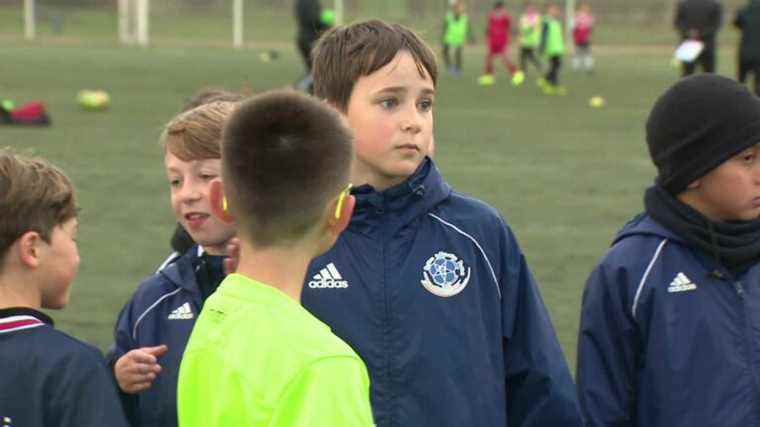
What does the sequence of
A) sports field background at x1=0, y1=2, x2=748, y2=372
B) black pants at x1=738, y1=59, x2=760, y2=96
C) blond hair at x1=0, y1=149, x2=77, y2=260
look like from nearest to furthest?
1. blond hair at x1=0, y1=149, x2=77, y2=260
2. sports field background at x1=0, y1=2, x2=748, y2=372
3. black pants at x1=738, y1=59, x2=760, y2=96

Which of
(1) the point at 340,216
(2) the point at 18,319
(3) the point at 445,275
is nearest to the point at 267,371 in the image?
(1) the point at 340,216

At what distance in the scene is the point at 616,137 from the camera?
18.9 meters

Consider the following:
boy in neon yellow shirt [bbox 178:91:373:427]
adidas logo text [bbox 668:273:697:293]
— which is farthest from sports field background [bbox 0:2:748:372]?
boy in neon yellow shirt [bbox 178:91:373:427]

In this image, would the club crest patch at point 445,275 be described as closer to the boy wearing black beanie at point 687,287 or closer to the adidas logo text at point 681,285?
the boy wearing black beanie at point 687,287

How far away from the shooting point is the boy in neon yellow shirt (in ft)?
8.05

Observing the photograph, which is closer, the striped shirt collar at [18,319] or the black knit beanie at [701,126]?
the striped shirt collar at [18,319]

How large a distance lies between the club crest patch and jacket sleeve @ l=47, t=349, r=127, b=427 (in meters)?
0.85

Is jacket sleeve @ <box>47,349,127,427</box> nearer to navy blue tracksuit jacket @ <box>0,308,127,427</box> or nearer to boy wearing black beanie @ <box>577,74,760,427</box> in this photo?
navy blue tracksuit jacket @ <box>0,308,127,427</box>

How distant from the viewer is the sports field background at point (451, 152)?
9797mm

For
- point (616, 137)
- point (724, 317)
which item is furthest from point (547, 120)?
point (724, 317)

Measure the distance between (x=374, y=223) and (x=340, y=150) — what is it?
88cm

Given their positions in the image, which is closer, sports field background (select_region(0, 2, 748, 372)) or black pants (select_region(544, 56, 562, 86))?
sports field background (select_region(0, 2, 748, 372))

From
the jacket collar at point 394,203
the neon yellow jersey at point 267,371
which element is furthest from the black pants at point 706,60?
the neon yellow jersey at point 267,371

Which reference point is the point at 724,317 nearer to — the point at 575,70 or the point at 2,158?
the point at 2,158
